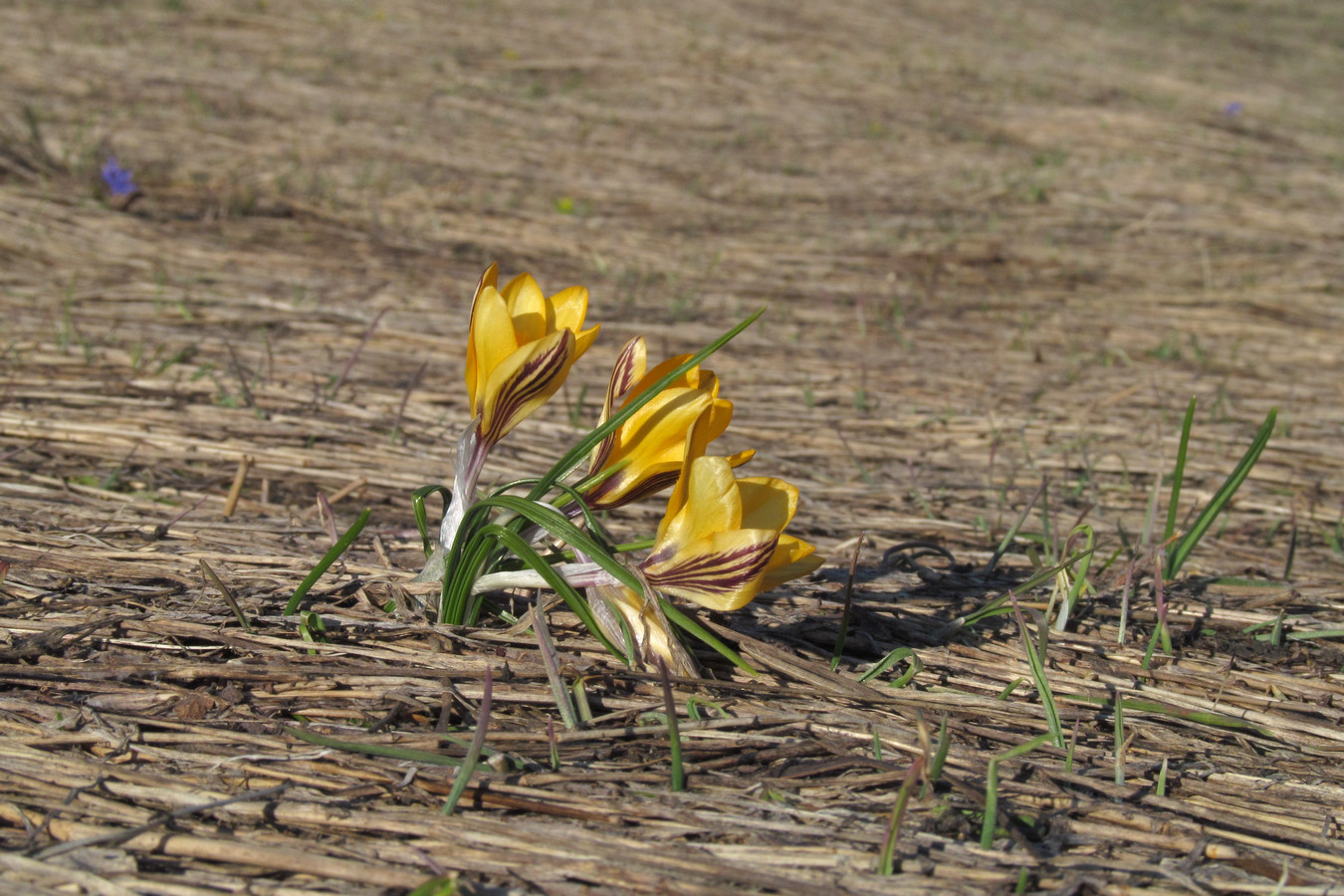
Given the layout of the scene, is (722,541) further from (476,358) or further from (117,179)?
(117,179)

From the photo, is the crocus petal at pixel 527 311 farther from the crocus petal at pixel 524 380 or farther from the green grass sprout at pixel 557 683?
the green grass sprout at pixel 557 683

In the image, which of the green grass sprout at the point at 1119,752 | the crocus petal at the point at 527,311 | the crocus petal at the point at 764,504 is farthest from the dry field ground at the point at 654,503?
the crocus petal at the point at 527,311

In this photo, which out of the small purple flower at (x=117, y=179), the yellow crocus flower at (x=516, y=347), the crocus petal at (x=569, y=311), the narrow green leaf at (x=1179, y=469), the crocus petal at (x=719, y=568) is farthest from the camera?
the small purple flower at (x=117, y=179)

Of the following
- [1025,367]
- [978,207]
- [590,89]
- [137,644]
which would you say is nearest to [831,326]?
[1025,367]

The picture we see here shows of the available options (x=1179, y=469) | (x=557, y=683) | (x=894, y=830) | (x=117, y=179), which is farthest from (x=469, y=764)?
(x=117, y=179)

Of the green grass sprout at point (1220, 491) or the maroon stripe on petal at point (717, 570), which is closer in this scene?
the maroon stripe on petal at point (717, 570)

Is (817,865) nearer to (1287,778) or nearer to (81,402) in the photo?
Result: (1287,778)

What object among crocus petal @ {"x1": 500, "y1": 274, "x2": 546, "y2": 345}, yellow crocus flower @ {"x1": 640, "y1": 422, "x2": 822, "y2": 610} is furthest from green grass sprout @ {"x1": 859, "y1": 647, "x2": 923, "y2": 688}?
crocus petal @ {"x1": 500, "y1": 274, "x2": 546, "y2": 345}
